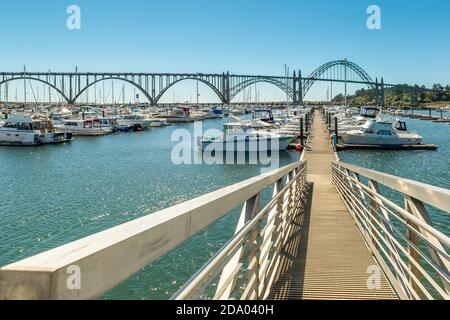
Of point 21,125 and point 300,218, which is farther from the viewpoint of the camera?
point 21,125

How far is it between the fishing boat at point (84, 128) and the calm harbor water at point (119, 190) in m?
15.2

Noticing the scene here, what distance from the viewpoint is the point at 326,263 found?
5.98 metres

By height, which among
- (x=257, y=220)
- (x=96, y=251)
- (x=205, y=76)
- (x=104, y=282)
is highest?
(x=205, y=76)

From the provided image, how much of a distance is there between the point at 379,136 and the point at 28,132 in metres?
39.0

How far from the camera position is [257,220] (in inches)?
140

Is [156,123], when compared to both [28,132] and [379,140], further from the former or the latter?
[379,140]

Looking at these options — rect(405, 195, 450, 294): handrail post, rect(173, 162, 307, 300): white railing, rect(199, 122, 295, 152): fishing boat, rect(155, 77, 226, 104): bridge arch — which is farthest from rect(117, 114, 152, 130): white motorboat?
rect(405, 195, 450, 294): handrail post

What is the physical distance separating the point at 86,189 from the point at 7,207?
5.07m

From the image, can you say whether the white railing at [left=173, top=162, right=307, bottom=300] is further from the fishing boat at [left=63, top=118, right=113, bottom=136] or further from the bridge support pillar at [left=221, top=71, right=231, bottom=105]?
the bridge support pillar at [left=221, top=71, right=231, bottom=105]

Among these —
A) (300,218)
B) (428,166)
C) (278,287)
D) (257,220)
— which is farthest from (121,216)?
(428,166)

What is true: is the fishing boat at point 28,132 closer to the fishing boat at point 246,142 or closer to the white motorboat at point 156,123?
the fishing boat at point 246,142

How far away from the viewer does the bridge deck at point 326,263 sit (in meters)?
4.88

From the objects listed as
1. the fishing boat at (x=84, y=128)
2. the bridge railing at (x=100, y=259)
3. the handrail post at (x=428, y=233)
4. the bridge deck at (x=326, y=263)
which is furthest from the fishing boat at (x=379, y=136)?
the bridge railing at (x=100, y=259)

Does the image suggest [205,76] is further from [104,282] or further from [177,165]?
[104,282]
